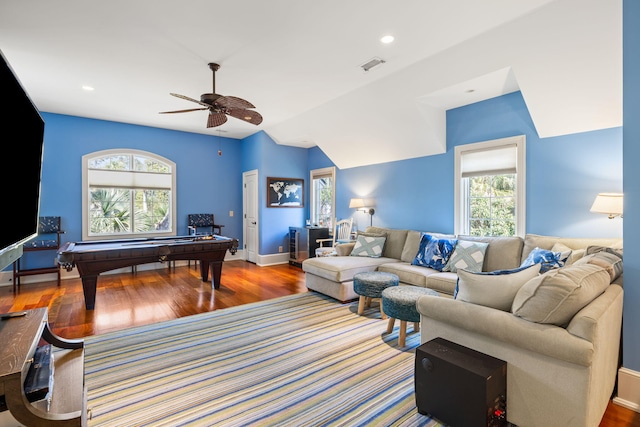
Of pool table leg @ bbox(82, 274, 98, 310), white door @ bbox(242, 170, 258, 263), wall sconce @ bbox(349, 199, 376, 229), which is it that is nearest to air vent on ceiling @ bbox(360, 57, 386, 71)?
wall sconce @ bbox(349, 199, 376, 229)

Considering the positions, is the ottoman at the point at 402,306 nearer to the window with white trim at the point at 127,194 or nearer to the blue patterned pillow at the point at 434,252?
the blue patterned pillow at the point at 434,252

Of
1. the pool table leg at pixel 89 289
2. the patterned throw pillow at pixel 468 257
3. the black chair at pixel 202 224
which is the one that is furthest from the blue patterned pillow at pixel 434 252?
the black chair at pixel 202 224

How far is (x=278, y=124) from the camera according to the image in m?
6.18

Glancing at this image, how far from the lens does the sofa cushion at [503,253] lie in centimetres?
355

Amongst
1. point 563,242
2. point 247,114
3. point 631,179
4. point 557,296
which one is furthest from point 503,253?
point 247,114

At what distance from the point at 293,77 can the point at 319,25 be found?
3.91ft

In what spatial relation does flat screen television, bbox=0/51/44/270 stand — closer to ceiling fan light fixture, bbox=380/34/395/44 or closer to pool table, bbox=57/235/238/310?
pool table, bbox=57/235/238/310

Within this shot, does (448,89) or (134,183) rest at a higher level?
(448,89)

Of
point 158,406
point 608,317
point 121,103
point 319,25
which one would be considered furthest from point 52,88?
point 608,317

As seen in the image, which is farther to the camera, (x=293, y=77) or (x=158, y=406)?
(x=293, y=77)

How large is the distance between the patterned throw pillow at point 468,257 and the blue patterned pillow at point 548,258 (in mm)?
585

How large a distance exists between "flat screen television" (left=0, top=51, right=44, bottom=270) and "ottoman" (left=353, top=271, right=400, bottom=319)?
116 inches

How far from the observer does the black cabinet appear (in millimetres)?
6348

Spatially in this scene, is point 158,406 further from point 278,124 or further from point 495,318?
point 278,124
